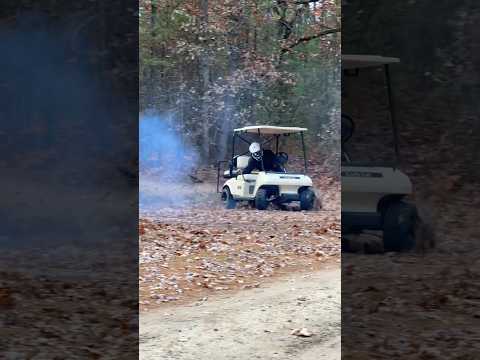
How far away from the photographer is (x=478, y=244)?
3.86 metres

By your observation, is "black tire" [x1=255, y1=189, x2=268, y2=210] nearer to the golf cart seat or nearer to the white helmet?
the white helmet

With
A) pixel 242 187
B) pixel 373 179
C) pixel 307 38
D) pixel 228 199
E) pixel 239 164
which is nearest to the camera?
pixel 373 179

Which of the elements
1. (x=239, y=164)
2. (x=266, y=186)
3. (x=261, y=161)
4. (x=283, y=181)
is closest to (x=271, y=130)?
(x=239, y=164)

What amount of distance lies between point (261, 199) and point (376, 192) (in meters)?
11.0

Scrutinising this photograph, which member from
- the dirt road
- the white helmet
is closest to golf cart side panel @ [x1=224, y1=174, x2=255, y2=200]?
the white helmet

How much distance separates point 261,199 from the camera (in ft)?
48.7

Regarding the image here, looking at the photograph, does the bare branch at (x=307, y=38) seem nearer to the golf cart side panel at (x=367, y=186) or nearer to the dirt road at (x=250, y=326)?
the dirt road at (x=250, y=326)

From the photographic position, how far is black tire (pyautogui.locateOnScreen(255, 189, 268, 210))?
14773 millimetres

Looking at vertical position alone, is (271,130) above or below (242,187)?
above

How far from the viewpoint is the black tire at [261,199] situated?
582 inches

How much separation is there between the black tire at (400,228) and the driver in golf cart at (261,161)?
10918 mm

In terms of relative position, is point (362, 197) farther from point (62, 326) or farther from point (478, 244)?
point (62, 326)

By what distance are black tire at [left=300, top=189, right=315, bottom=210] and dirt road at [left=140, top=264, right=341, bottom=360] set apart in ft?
18.8

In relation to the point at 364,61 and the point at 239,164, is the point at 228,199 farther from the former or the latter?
the point at 364,61
